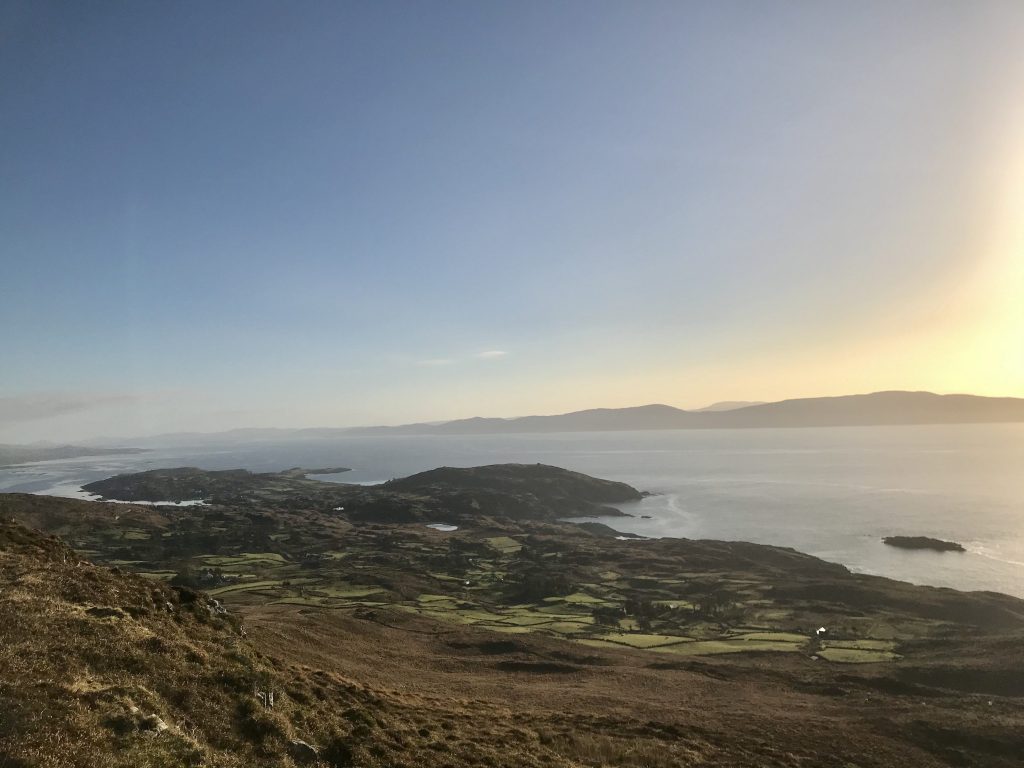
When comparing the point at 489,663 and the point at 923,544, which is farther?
the point at 923,544

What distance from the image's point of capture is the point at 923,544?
95.2 meters

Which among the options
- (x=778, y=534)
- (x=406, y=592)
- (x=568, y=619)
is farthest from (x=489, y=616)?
(x=778, y=534)

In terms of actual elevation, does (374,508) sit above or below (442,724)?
below

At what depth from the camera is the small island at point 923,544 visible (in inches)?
3679

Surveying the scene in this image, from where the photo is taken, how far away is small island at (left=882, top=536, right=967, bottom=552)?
93438 mm

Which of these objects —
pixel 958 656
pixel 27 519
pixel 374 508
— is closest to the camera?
pixel 958 656

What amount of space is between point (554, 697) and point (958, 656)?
34408mm

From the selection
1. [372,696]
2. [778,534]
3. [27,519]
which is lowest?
[778,534]

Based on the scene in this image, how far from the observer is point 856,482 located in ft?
570

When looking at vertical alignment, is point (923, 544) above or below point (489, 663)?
below

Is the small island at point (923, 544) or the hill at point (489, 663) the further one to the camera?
the small island at point (923, 544)

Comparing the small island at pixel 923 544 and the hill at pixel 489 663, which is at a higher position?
the hill at pixel 489 663

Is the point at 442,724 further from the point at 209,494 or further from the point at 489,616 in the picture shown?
the point at 209,494

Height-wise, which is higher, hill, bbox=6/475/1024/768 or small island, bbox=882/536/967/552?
hill, bbox=6/475/1024/768
